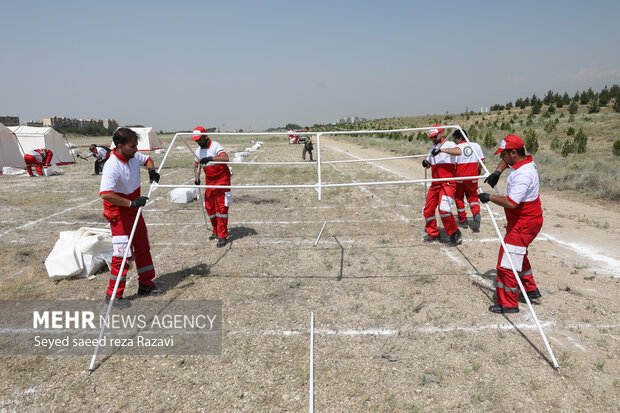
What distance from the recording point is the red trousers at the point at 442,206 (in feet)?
18.7

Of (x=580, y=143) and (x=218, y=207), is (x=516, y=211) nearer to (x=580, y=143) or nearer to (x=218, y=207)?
(x=218, y=207)

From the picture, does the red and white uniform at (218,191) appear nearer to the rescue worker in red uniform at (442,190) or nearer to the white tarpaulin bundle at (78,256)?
the white tarpaulin bundle at (78,256)

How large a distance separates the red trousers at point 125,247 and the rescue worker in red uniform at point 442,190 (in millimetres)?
4335

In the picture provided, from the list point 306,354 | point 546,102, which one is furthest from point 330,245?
point 546,102

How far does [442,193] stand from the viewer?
18.9 feet

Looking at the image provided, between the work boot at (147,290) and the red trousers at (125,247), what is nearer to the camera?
the red trousers at (125,247)

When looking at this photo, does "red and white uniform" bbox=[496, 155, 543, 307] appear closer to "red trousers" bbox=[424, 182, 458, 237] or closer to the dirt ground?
the dirt ground

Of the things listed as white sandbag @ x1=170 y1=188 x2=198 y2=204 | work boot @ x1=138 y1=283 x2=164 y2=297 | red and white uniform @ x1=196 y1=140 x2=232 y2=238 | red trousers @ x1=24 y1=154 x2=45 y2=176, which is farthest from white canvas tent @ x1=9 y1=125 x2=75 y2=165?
work boot @ x1=138 y1=283 x2=164 y2=297

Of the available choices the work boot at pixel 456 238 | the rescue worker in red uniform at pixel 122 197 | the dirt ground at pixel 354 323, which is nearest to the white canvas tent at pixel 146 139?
the dirt ground at pixel 354 323

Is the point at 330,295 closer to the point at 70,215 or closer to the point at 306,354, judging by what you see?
the point at 306,354

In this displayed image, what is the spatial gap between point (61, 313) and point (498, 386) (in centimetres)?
457

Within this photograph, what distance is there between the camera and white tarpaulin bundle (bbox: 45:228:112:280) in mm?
4859

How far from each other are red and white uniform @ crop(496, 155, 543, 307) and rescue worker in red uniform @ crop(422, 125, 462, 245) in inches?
74.7

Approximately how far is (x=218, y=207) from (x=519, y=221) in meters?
4.47
